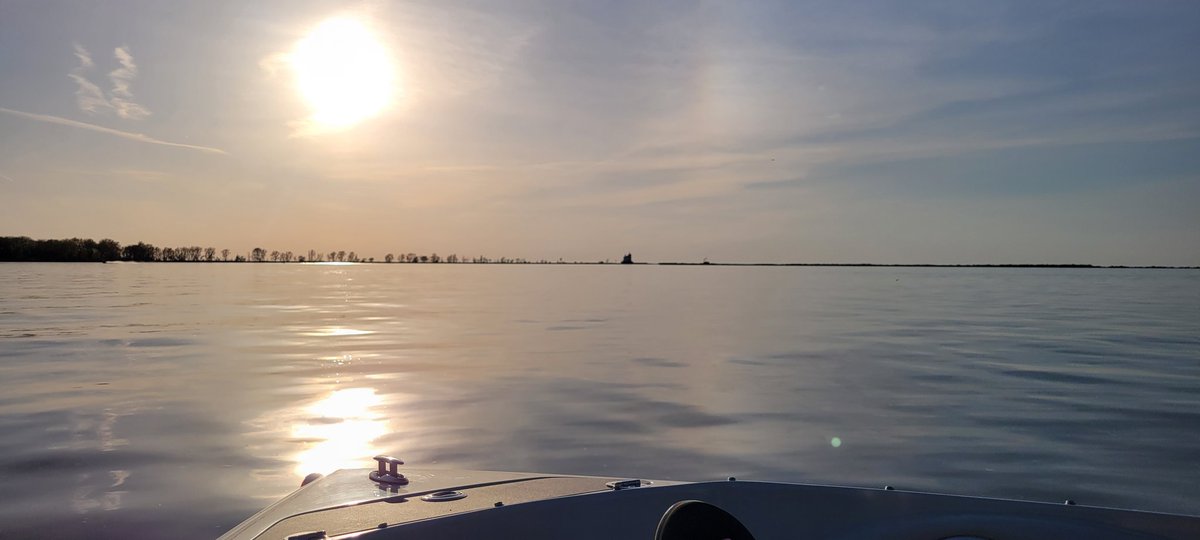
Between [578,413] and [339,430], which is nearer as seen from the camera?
[339,430]

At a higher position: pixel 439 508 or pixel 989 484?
pixel 439 508

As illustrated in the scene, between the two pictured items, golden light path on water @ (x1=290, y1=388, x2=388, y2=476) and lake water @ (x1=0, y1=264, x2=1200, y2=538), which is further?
golden light path on water @ (x1=290, y1=388, x2=388, y2=476)

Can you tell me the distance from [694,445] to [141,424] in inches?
296

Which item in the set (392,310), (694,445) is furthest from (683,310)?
(694,445)

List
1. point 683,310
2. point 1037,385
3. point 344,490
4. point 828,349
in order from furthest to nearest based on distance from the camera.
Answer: point 683,310 → point 828,349 → point 1037,385 → point 344,490

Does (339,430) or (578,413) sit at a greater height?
(578,413)

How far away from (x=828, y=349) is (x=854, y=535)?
56.0 ft

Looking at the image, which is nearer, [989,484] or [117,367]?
[989,484]

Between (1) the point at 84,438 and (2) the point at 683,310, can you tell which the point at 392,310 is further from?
(1) the point at 84,438

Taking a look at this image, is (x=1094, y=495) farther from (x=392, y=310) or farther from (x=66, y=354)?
(x=392, y=310)

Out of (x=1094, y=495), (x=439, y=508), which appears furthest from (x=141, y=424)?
(x=1094, y=495)

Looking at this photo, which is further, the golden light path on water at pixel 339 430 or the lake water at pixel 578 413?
the golden light path on water at pixel 339 430

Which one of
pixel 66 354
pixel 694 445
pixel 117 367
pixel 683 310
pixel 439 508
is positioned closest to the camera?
pixel 439 508

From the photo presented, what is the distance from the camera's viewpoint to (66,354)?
61.7ft
